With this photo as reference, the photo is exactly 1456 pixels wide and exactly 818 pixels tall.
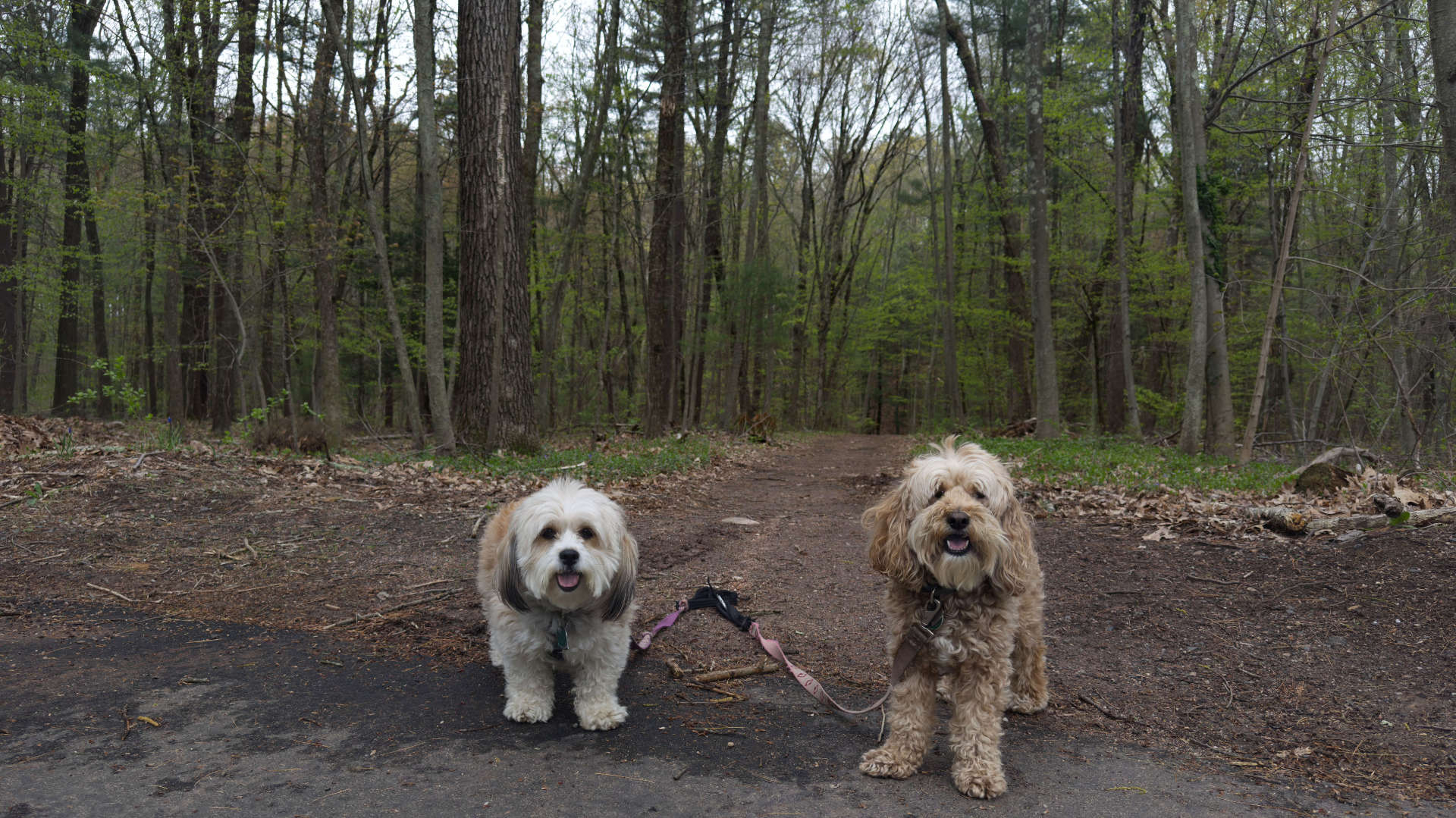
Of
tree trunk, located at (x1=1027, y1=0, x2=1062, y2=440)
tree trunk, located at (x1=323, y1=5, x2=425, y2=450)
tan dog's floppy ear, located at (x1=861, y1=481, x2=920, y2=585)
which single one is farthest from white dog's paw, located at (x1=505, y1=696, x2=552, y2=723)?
tree trunk, located at (x1=1027, y1=0, x2=1062, y2=440)

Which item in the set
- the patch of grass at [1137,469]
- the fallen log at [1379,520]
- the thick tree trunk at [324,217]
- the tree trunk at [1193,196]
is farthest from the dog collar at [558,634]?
the thick tree trunk at [324,217]

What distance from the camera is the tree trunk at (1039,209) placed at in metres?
16.7

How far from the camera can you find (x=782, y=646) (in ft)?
15.0

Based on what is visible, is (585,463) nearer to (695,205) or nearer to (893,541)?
(893,541)

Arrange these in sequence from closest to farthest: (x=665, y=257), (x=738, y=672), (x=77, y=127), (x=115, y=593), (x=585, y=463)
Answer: (x=738, y=672) → (x=115, y=593) → (x=585, y=463) → (x=77, y=127) → (x=665, y=257)

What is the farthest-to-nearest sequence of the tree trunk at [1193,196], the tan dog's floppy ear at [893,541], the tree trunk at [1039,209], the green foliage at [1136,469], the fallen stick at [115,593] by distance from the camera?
the tree trunk at [1039,209] < the tree trunk at [1193,196] < the green foliage at [1136,469] < the fallen stick at [115,593] < the tan dog's floppy ear at [893,541]

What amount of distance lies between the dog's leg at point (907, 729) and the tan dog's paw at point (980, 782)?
194 mm

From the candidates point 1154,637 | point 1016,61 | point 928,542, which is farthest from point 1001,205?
point 928,542

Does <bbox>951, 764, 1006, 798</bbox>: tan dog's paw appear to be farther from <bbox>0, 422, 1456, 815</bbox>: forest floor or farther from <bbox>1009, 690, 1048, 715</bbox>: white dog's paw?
<bbox>1009, 690, 1048, 715</bbox>: white dog's paw

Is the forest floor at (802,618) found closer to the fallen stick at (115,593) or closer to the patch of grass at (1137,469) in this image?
the fallen stick at (115,593)

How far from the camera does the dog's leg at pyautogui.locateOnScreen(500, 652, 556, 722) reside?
3.44 meters

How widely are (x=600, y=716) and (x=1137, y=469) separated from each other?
31.9 ft

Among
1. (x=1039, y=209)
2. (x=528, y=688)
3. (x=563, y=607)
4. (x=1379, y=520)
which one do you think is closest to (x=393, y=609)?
(x=528, y=688)

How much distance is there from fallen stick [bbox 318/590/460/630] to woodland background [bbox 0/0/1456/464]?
616 centimetres
